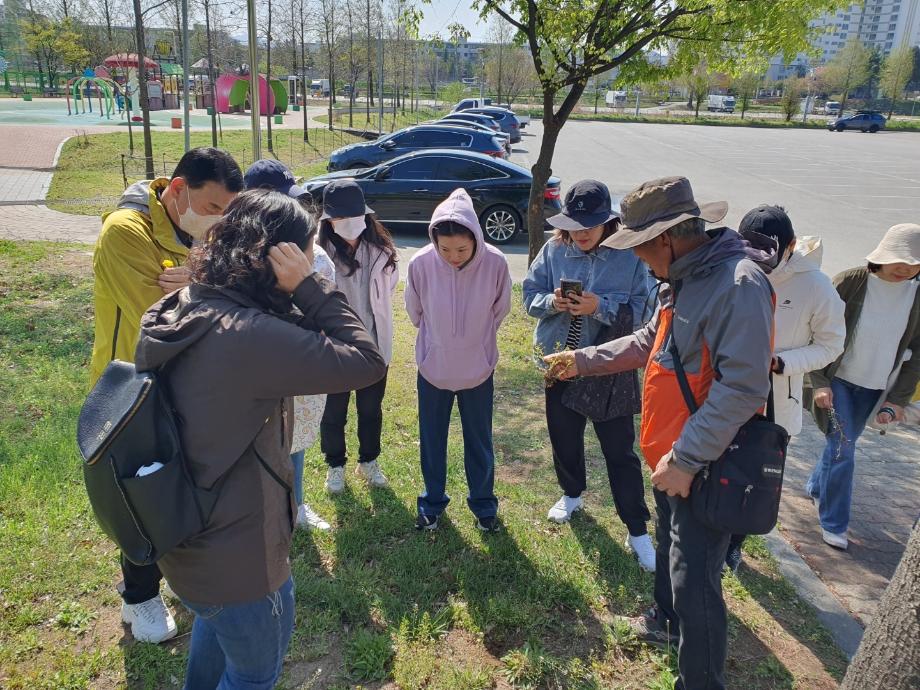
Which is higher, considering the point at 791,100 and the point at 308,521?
the point at 791,100

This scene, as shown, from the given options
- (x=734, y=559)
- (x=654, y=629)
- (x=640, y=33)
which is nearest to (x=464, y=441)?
(x=654, y=629)

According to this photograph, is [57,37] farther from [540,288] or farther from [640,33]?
[540,288]

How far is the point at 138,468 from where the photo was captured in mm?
1685

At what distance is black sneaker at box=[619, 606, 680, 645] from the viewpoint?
2.88 meters

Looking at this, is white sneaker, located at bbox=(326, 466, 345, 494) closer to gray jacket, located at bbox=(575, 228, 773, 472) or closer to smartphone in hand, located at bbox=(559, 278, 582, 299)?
smartphone in hand, located at bbox=(559, 278, 582, 299)

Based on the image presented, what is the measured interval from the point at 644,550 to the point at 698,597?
1118mm

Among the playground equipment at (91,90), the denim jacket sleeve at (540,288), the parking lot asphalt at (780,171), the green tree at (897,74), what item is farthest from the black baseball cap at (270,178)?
the green tree at (897,74)

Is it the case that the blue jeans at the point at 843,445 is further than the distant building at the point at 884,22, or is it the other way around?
the distant building at the point at 884,22

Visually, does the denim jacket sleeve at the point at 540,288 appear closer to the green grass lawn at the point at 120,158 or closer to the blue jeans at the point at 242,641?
the blue jeans at the point at 242,641

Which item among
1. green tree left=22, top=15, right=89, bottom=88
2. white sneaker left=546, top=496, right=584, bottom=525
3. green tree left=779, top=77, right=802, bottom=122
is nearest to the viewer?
white sneaker left=546, top=496, right=584, bottom=525

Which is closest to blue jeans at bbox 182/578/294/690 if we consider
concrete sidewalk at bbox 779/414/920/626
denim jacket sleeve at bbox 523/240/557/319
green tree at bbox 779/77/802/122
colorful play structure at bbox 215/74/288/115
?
denim jacket sleeve at bbox 523/240/557/319

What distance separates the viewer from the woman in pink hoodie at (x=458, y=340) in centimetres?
331

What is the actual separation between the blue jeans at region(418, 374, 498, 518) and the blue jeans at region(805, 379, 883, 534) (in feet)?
6.03

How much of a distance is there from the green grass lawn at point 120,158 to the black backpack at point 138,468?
460 inches
